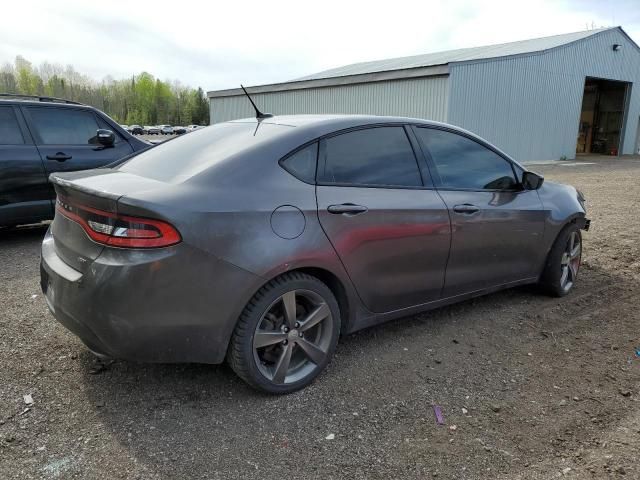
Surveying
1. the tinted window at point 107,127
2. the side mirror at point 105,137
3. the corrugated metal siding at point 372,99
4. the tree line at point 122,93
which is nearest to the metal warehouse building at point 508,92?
the corrugated metal siding at point 372,99

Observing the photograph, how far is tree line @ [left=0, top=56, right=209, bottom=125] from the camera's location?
92125 millimetres

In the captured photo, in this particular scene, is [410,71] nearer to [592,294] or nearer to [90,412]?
[592,294]

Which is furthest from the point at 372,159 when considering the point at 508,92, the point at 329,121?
the point at 508,92

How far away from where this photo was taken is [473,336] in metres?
3.75

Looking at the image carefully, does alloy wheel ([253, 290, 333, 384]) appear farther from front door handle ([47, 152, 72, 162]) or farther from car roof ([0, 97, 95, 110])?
car roof ([0, 97, 95, 110])

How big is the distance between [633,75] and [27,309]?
32.1 metres

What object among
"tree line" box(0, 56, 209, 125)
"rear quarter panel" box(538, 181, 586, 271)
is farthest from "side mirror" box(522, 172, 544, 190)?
"tree line" box(0, 56, 209, 125)

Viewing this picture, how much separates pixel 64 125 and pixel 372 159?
480 cm

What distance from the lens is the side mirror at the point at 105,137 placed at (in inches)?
243

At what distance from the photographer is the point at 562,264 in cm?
459

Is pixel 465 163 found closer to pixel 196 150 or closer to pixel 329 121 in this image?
pixel 329 121

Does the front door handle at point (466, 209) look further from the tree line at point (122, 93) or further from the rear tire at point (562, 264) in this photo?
the tree line at point (122, 93)

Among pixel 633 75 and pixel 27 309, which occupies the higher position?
pixel 633 75

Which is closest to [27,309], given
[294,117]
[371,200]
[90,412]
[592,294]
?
[90,412]
